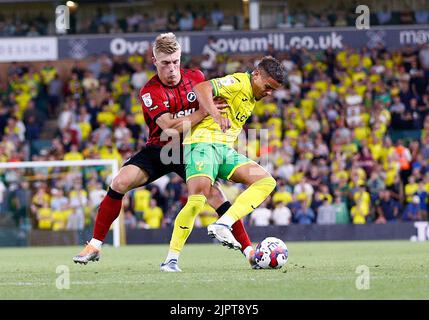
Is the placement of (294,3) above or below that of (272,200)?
above

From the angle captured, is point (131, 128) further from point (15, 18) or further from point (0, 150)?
point (15, 18)

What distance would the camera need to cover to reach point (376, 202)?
762 inches

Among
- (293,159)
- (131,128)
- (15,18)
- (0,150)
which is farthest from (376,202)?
→ (15,18)

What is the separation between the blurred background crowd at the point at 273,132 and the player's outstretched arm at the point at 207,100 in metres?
10.2

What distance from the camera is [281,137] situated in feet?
71.0

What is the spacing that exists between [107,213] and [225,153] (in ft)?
4.40

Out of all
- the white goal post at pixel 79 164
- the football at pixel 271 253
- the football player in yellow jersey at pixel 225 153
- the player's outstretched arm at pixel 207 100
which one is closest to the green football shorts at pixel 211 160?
the football player in yellow jersey at pixel 225 153

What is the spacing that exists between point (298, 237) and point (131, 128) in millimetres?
4944

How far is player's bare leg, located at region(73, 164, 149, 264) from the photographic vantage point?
9422mm

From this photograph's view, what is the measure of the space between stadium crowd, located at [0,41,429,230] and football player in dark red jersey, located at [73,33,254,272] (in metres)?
9.67

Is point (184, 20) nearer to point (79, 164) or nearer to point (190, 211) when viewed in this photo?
point (79, 164)

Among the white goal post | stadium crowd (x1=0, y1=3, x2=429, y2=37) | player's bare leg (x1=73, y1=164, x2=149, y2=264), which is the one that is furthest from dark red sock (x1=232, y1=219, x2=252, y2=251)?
stadium crowd (x1=0, y1=3, x2=429, y2=37)

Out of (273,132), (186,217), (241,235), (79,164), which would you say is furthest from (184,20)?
(186,217)

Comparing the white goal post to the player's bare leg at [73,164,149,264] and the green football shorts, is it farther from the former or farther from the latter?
the green football shorts
